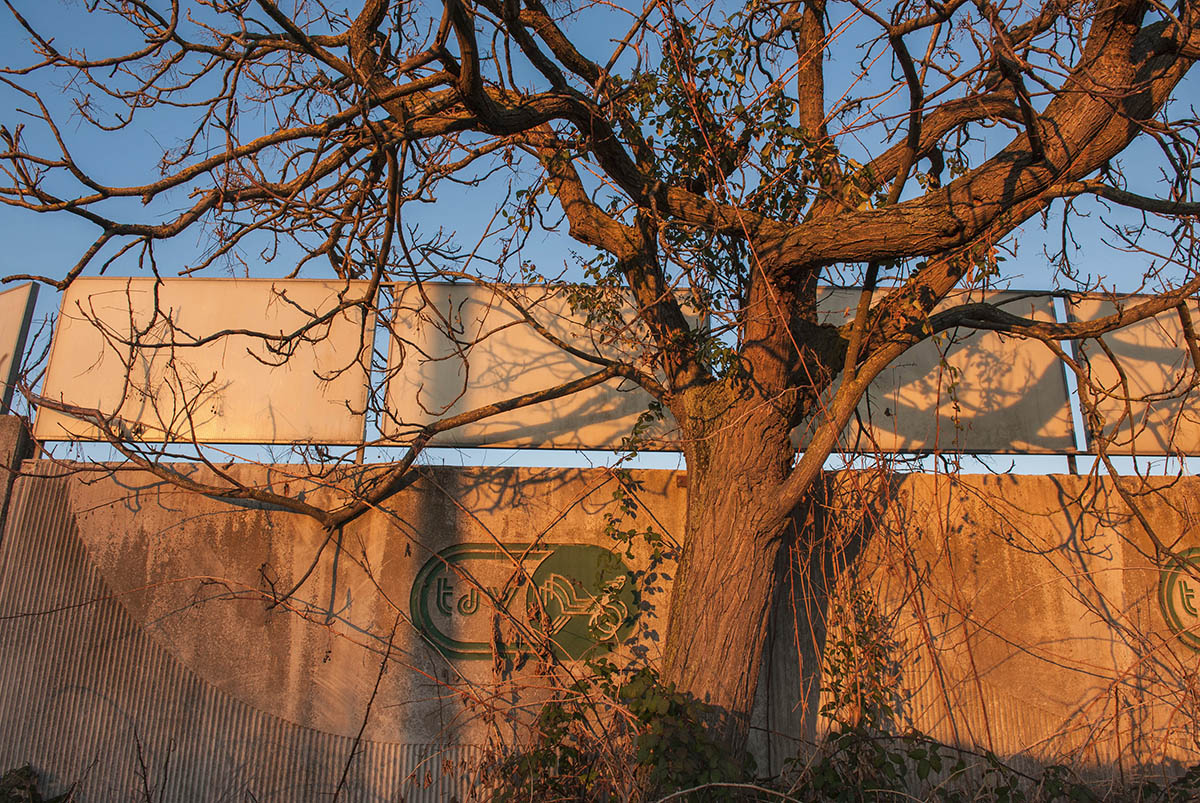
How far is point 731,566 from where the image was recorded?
3.86 metres

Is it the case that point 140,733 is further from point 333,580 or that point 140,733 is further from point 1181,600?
point 1181,600

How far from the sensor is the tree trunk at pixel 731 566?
12.4 feet

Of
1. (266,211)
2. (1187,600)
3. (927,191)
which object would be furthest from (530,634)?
(1187,600)

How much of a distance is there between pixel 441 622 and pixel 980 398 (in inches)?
134

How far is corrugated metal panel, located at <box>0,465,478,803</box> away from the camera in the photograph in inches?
167

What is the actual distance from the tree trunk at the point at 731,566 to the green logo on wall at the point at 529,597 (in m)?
0.55

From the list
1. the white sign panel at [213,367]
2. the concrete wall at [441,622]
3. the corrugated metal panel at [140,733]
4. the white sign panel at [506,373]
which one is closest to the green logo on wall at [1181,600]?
the concrete wall at [441,622]

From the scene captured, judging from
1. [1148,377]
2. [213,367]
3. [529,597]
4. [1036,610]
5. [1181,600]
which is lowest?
[529,597]

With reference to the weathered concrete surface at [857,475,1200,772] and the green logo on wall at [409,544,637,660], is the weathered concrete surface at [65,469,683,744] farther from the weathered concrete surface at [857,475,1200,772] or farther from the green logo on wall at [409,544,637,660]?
the weathered concrete surface at [857,475,1200,772]

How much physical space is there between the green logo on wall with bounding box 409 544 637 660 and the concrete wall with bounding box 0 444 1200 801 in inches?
0.5

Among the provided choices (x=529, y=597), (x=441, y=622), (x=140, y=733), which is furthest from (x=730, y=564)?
(x=140, y=733)

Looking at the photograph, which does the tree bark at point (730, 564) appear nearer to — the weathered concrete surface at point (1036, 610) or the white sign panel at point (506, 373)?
the weathered concrete surface at point (1036, 610)

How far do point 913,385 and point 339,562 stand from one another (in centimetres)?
346

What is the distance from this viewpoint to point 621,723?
3682 millimetres
